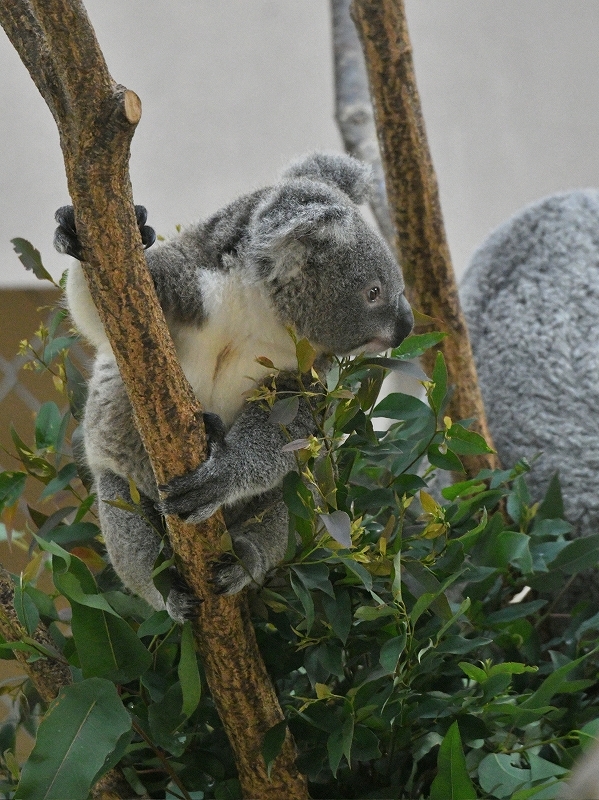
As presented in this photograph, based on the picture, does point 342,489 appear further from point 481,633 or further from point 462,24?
point 462,24

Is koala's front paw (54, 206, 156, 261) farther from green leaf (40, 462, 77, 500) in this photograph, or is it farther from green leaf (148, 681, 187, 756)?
green leaf (148, 681, 187, 756)

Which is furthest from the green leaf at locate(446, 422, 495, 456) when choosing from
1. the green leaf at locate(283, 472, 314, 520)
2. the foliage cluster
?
the green leaf at locate(283, 472, 314, 520)

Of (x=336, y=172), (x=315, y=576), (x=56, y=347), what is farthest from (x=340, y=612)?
(x=336, y=172)

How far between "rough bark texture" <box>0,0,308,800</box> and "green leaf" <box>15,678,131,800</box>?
162 mm

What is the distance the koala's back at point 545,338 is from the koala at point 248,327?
2.19 feet

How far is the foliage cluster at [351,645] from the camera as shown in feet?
3.53

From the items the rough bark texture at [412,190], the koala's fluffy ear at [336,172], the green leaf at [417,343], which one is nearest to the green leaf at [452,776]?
the green leaf at [417,343]

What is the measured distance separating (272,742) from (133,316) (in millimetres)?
548

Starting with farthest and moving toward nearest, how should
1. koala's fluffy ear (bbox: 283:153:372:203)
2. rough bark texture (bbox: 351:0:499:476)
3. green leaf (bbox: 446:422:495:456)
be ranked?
rough bark texture (bbox: 351:0:499:476) < koala's fluffy ear (bbox: 283:153:372:203) < green leaf (bbox: 446:422:495:456)

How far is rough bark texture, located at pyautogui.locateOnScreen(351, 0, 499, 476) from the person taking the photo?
5.49 ft

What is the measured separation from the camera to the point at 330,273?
4.53 feet

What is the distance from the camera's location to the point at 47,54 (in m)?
0.94

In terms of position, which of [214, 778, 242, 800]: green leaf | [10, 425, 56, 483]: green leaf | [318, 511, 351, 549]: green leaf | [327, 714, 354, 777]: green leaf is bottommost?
[214, 778, 242, 800]: green leaf

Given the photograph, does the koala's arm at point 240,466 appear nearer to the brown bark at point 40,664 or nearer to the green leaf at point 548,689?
the brown bark at point 40,664
